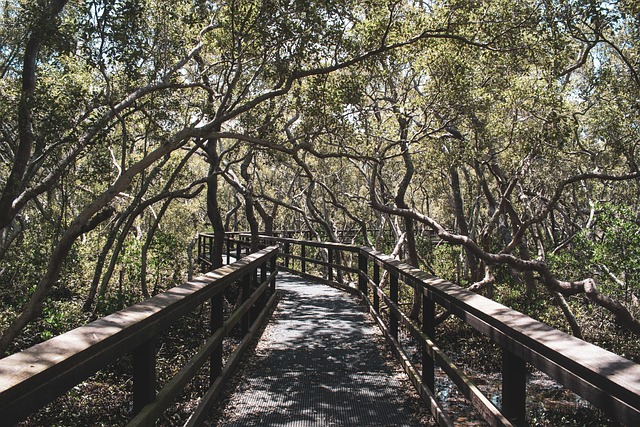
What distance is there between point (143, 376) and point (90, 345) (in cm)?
70

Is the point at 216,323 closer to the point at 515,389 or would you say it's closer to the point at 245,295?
the point at 245,295

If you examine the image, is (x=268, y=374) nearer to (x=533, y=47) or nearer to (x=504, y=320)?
(x=504, y=320)

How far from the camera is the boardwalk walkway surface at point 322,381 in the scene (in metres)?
4.04

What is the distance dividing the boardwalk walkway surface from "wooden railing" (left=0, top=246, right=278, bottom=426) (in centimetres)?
43

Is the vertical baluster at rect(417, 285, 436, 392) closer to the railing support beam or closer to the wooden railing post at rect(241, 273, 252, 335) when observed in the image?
the railing support beam

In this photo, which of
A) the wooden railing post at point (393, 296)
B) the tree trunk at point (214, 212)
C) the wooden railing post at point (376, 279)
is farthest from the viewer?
the tree trunk at point (214, 212)

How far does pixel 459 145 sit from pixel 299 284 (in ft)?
15.9

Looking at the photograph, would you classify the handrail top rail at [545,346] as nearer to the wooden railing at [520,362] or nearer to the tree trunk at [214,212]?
the wooden railing at [520,362]

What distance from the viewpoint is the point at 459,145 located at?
37.7 ft

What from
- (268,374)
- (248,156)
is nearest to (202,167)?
(248,156)

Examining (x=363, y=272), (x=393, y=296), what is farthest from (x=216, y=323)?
(x=363, y=272)

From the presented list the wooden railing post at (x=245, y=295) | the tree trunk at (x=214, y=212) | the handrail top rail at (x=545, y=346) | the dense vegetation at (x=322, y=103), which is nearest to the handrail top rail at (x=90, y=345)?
the handrail top rail at (x=545, y=346)

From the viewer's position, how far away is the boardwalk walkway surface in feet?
13.3

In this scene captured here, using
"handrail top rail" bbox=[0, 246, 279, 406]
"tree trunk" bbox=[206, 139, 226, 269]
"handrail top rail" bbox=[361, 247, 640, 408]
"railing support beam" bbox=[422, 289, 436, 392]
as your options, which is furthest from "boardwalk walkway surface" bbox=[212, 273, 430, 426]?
"tree trunk" bbox=[206, 139, 226, 269]
